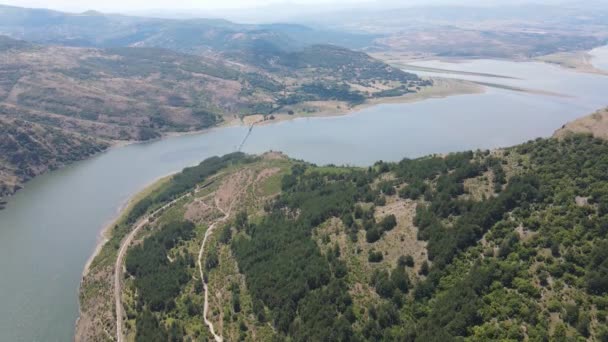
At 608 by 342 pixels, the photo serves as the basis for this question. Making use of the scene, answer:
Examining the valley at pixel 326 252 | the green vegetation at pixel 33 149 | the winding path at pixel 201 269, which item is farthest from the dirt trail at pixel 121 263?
the green vegetation at pixel 33 149

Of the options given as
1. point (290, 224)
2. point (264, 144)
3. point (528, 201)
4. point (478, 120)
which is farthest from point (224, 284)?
point (478, 120)

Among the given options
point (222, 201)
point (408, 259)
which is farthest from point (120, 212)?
point (408, 259)

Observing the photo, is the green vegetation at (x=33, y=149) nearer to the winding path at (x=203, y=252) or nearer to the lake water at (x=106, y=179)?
the lake water at (x=106, y=179)

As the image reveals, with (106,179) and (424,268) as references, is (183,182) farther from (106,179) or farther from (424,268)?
(424,268)

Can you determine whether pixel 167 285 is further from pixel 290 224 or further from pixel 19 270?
pixel 19 270

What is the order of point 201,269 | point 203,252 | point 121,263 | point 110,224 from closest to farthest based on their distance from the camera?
1. point 201,269
2. point 203,252
3. point 121,263
4. point 110,224

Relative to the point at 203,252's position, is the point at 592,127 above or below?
above
